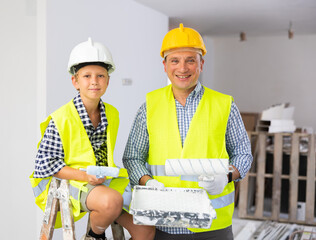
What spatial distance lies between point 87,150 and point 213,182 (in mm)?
560

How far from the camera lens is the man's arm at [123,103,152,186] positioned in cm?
215

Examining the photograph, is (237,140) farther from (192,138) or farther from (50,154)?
(50,154)

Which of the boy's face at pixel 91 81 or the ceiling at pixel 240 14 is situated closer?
the boy's face at pixel 91 81

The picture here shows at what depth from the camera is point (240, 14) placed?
6.05 m

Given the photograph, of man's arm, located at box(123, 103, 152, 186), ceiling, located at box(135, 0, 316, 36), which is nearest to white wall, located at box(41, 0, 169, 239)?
ceiling, located at box(135, 0, 316, 36)

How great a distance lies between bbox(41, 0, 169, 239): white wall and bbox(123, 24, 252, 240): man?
145 centimetres

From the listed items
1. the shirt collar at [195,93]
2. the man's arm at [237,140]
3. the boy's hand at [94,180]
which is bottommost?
the boy's hand at [94,180]

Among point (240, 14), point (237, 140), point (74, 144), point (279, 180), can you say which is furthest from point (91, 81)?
point (240, 14)

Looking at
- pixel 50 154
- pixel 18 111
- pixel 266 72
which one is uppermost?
pixel 266 72

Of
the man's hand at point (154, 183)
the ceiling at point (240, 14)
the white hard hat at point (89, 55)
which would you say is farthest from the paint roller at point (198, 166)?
the ceiling at point (240, 14)

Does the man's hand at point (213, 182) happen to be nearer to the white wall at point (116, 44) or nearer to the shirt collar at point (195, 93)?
the shirt collar at point (195, 93)

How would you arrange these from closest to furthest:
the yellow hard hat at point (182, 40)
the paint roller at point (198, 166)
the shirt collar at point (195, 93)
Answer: the paint roller at point (198, 166) → the yellow hard hat at point (182, 40) → the shirt collar at point (195, 93)

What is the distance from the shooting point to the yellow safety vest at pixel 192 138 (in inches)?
84.3

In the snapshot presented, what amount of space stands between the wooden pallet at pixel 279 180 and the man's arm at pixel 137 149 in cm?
327
